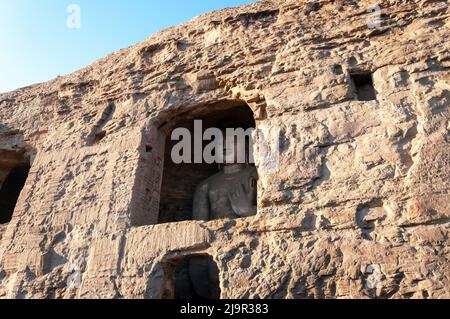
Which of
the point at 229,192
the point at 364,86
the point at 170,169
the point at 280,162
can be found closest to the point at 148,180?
the point at 229,192

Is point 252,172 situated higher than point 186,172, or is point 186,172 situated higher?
point 186,172

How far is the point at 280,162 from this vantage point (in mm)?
3922

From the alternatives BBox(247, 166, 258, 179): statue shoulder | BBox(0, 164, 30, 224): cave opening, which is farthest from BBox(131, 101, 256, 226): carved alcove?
BBox(0, 164, 30, 224): cave opening

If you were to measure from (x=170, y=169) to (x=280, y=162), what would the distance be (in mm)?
3064

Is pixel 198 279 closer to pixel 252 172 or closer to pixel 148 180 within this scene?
pixel 148 180

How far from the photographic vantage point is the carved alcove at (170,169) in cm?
455

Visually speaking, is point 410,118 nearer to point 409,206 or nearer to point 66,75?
point 409,206

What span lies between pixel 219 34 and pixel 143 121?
1.44 meters

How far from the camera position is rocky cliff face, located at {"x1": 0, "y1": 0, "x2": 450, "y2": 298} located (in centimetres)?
329

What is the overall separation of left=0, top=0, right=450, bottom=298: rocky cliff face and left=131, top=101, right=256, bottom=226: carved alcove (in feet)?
0.11

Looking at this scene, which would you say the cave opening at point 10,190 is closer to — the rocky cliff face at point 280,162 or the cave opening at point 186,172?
the rocky cliff face at point 280,162

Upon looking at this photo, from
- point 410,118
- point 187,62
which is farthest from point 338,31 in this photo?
point 187,62

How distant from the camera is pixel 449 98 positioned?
3605 mm
